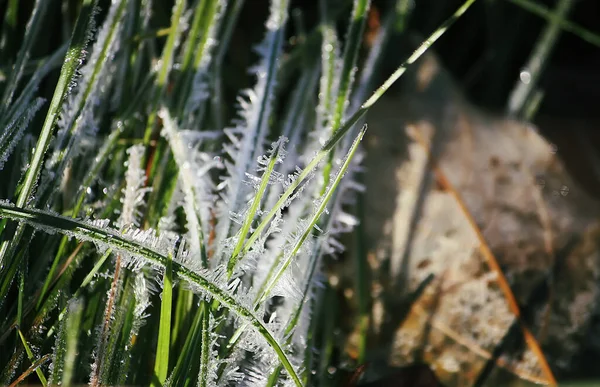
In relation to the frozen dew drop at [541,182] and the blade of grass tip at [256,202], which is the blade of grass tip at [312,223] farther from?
the frozen dew drop at [541,182]

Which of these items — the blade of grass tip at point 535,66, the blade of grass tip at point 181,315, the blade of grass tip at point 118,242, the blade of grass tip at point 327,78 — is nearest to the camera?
the blade of grass tip at point 118,242

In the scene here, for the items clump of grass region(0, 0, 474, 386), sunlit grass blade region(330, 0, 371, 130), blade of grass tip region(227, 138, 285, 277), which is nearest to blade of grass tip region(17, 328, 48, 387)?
clump of grass region(0, 0, 474, 386)

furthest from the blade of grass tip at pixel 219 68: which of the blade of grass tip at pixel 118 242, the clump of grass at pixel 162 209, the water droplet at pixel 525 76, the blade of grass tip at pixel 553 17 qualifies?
the water droplet at pixel 525 76

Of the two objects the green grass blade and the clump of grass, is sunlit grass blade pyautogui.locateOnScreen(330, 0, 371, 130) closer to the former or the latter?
the clump of grass

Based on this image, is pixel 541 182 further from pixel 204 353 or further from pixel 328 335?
pixel 204 353

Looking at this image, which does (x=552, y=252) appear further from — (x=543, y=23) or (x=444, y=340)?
(x=543, y=23)

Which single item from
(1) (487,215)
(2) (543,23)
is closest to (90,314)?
(1) (487,215)

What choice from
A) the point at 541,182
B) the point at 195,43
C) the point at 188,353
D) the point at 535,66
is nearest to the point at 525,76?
the point at 535,66
